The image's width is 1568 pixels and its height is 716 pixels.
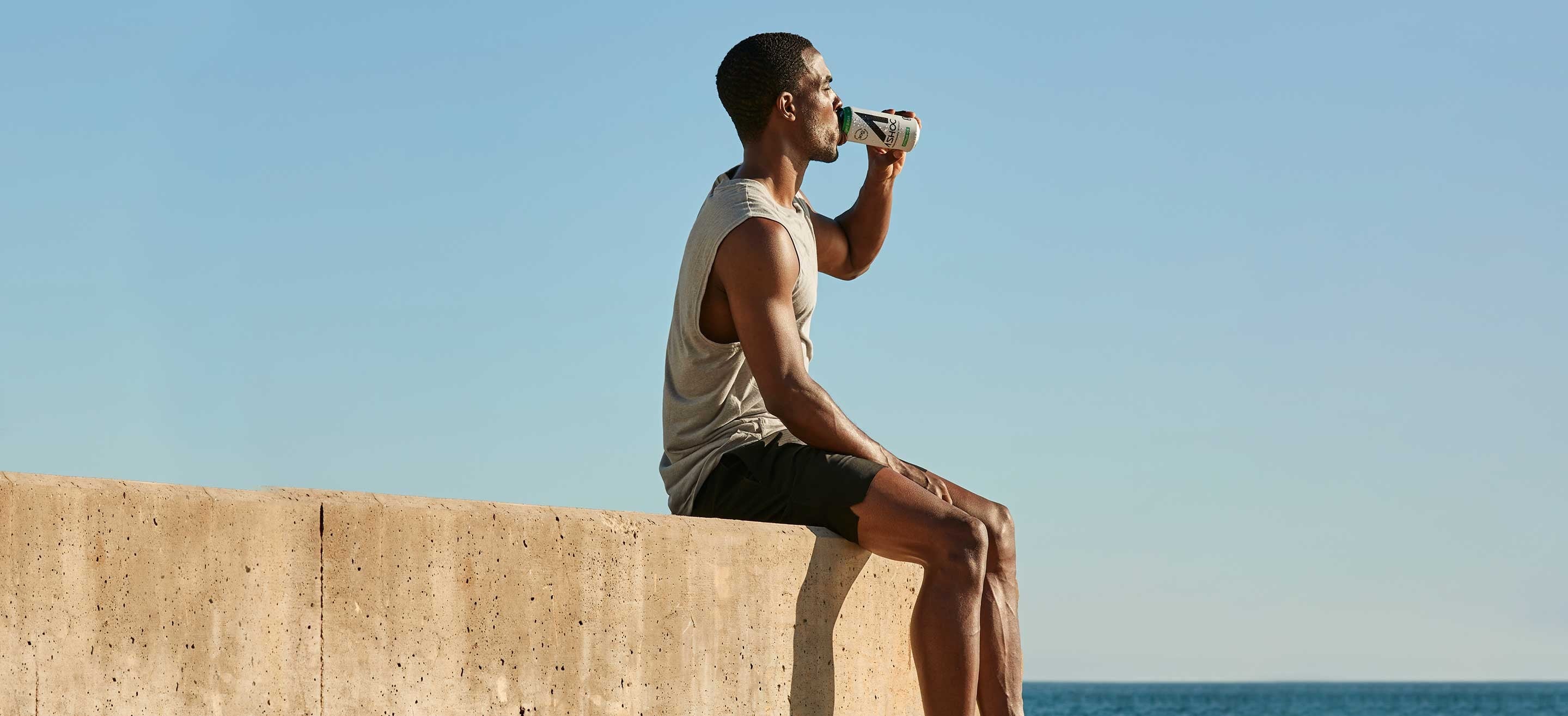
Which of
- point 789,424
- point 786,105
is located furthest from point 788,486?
point 786,105

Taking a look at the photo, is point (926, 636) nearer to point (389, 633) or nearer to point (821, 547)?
point (821, 547)

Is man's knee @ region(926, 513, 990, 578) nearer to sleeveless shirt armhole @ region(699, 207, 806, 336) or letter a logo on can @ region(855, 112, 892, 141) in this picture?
sleeveless shirt armhole @ region(699, 207, 806, 336)

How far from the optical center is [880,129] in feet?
17.2

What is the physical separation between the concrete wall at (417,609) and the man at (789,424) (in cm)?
20

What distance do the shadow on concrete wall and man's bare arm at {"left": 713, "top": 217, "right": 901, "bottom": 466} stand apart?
28 centimetres

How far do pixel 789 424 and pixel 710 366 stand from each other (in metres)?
0.36

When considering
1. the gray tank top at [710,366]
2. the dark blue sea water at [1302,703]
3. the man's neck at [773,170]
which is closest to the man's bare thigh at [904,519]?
the gray tank top at [710,366]

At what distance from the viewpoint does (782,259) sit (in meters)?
4.59

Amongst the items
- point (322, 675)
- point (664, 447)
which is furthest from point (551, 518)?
point (664, 447)

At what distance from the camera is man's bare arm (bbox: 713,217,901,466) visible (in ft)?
14.8

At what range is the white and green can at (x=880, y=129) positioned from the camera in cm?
518

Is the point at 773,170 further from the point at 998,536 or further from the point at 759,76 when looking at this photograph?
the point at 998,536

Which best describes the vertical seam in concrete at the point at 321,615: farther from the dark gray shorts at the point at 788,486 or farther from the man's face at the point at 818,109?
the man's face at the point at 818,109

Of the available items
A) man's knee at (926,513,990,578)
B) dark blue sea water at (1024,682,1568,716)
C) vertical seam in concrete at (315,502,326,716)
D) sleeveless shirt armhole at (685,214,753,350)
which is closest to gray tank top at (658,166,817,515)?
sleeveless shirt armhole at (685,214,753,350)
